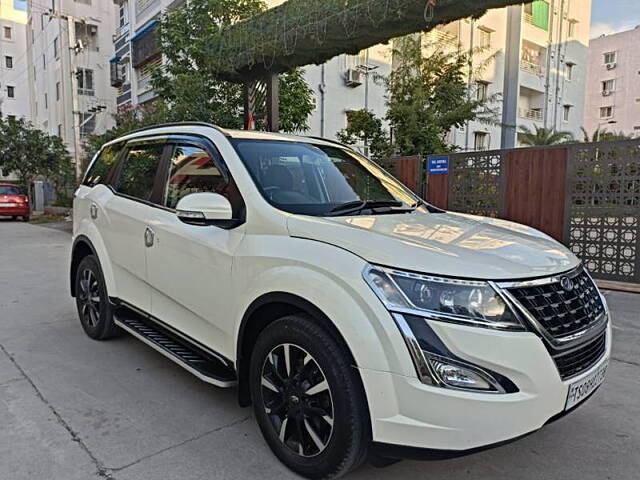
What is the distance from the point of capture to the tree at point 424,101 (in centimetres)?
1205

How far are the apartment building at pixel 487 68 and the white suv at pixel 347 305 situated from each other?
367 inches

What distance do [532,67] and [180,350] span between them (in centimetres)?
2926

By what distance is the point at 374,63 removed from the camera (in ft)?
64.4

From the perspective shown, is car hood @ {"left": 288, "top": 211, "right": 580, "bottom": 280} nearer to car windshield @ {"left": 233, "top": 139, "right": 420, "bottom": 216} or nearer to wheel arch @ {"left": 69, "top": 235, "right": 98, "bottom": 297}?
car windshield @ {"left": 233, "top": 139, "right": 420, "bottom": 216}

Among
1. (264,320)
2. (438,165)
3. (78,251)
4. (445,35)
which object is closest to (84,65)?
(445,35)

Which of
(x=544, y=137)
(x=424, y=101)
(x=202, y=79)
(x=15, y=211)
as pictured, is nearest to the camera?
(x=202, y=79)

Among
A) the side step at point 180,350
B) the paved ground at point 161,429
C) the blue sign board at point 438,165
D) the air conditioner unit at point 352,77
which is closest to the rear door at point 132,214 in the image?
the side step at point 180,350

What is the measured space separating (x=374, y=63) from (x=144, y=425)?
18987 millimetres

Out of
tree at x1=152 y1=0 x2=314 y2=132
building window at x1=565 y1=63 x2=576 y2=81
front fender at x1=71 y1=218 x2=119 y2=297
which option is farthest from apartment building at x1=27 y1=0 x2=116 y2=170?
building window at x1=565 y1=63 x2=576 y2=81

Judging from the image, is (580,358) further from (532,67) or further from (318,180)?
(532,67)

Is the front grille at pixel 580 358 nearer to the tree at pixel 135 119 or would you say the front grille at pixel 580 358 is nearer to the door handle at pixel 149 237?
the door handle at pixel 149 237

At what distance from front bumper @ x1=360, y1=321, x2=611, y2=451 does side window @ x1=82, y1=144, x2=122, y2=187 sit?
136 inches

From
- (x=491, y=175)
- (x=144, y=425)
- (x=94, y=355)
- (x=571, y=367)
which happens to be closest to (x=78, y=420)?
(x=144, y=425)

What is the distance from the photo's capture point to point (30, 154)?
22.8 metres
